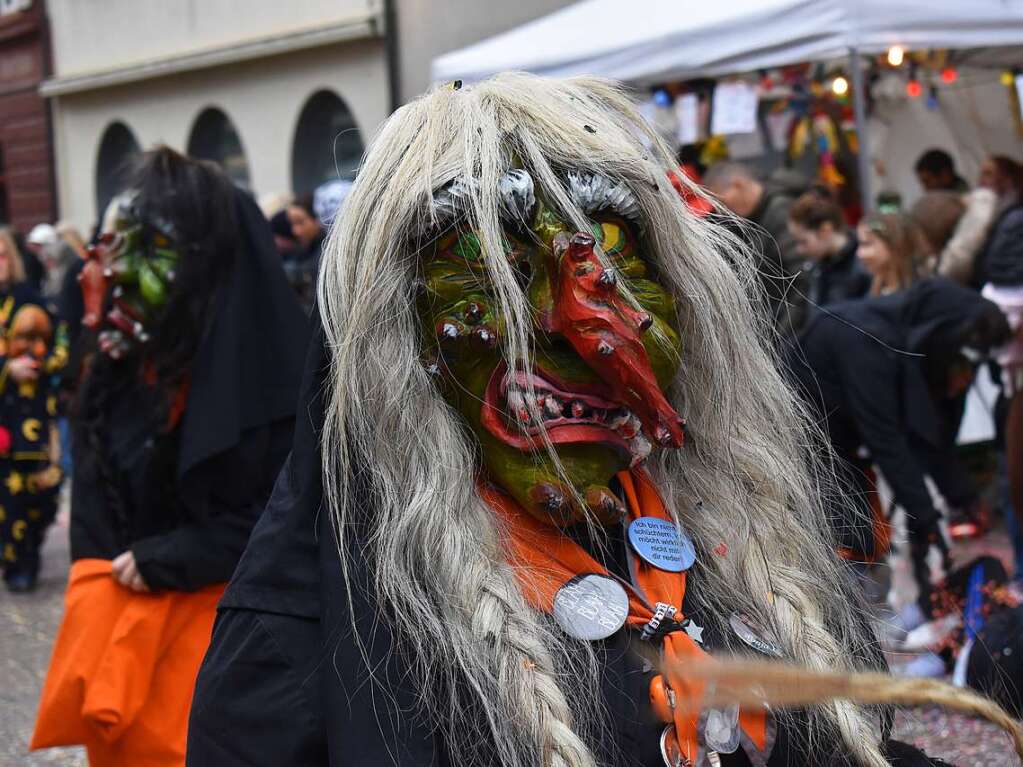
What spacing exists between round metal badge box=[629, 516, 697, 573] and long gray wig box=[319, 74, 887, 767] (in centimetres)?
4

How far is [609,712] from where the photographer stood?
4.78ft

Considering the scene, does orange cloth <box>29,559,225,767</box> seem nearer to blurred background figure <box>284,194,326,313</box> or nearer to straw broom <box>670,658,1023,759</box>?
straw broom <box>670,658,1023,759</box>

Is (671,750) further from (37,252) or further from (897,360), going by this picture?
(37,252)

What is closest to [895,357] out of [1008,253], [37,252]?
[1008,253]

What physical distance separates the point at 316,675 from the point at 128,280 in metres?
1.68

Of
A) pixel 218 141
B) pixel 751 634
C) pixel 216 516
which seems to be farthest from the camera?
pixel 218 141

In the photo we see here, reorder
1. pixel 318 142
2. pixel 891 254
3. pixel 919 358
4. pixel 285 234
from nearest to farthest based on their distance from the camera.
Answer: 1. pixel 919 358
2. pixel 891 254
3. pixel 285 234
4. pixel 318 142

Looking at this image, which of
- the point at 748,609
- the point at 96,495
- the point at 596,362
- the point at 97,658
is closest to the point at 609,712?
the point at 748,609

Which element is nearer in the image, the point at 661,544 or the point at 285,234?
the point at 661,544

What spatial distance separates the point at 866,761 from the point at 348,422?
0.67 m

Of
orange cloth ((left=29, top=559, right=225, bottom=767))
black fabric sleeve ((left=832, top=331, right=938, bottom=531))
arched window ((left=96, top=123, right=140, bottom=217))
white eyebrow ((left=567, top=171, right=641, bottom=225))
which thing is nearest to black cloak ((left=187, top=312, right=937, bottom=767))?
white eyebrow ((left=567, top=171, right=641, bottom=225))

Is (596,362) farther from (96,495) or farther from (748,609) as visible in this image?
(96,495)

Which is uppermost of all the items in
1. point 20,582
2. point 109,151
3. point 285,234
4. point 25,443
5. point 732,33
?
point 109,151

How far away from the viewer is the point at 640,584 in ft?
5.08
